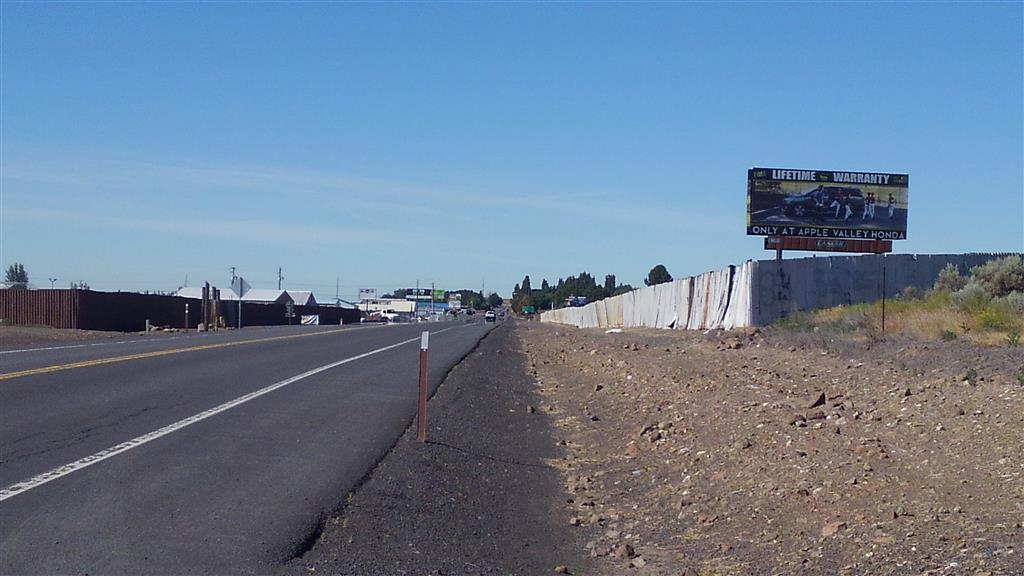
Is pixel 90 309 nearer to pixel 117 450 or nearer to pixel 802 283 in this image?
pixel 802 283

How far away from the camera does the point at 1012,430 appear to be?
9.52 metres

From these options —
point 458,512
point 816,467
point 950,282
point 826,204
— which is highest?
point 826,204

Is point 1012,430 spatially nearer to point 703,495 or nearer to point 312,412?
point 703,495

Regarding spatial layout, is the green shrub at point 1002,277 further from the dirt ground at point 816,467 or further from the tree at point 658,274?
the tree at point 658,274

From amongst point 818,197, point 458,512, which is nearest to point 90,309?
point 818,197

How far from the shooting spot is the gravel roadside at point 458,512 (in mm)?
7711

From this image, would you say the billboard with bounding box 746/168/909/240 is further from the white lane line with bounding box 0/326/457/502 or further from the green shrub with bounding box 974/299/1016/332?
the white lane line with bounding box 0/326/457/502

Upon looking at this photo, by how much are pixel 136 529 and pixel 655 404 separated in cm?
1017

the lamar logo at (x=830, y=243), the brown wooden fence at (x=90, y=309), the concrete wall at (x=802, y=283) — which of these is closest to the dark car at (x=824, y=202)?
the lamar logo at (x=830, y=243)

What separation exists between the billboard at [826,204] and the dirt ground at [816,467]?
20893 mm

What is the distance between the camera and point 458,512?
9.52m

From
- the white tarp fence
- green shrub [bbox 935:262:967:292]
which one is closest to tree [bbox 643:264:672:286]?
the white tarp fence

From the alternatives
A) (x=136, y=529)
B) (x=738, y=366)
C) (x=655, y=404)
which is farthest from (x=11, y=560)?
(x=738, y=366)

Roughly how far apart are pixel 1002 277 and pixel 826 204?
1535 centimetres
